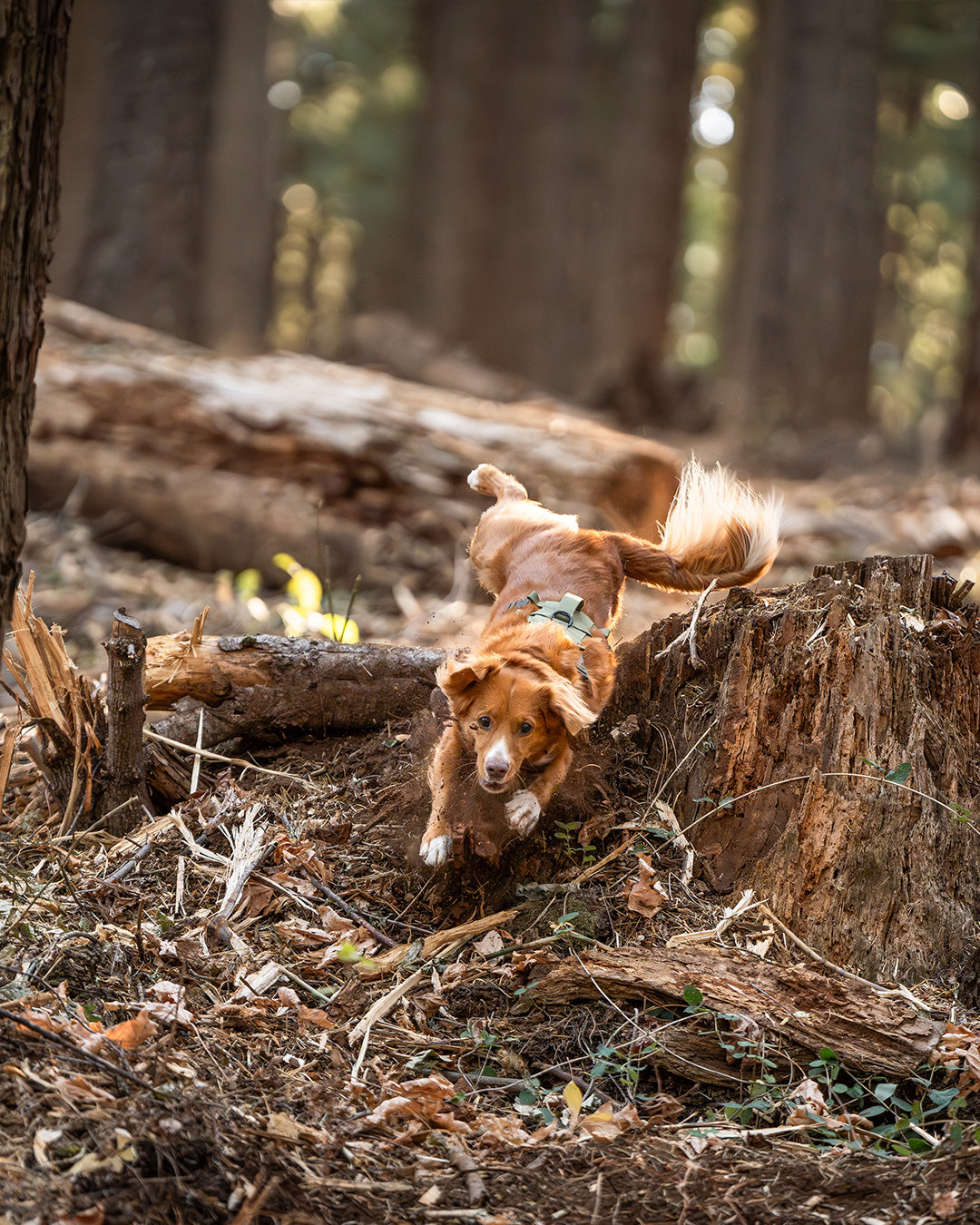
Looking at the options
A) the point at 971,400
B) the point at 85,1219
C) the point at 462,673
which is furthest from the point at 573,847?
the point at 971,400

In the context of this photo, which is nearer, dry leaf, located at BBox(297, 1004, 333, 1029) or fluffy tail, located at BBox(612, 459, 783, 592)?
dry leaf, located at BBox(297, 1004, 333, 1029)

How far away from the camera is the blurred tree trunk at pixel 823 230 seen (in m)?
18.3

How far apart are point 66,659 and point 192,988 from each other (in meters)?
1.50

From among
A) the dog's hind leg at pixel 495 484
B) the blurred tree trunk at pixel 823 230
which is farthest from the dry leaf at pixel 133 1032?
the blurred tree trunk at pixel 823 230

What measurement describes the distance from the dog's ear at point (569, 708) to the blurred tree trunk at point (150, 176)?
10.9 metres

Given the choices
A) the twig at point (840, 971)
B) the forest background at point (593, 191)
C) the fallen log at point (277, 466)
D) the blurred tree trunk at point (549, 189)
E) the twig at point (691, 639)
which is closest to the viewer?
the twig at point (840, 971)

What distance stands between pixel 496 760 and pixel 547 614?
1.00m

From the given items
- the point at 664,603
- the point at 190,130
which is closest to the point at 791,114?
the point at 190,130

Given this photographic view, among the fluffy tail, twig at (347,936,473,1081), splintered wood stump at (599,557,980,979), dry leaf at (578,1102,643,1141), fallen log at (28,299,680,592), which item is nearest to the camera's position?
dry leaf at (578,1102,643,1141)

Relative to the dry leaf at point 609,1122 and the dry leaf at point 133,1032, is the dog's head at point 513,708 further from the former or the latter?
the dry leaf at point 133,1032

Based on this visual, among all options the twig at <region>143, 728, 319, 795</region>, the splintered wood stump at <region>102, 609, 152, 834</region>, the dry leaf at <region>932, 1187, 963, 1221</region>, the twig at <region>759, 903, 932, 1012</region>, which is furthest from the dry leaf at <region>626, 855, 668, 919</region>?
the splintered wood stump at <region>102, 609, 152, 834</region>

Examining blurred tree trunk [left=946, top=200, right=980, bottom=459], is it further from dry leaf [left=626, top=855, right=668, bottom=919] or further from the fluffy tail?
dry leaf [left=626, top=855, right=668, bottom=919]

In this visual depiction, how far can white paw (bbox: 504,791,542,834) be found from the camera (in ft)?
13.6

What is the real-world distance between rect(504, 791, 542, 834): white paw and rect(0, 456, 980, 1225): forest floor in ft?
0.39
